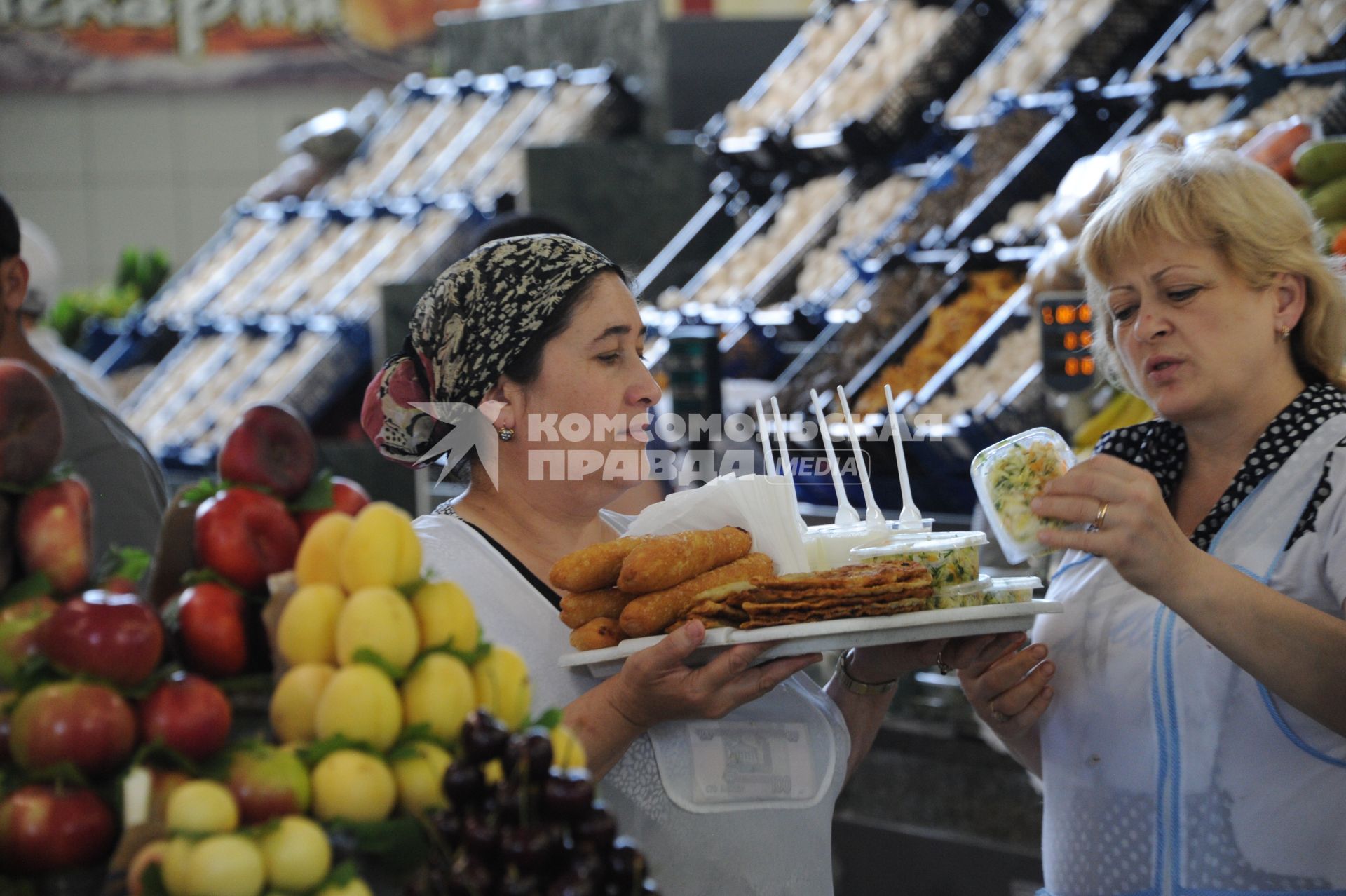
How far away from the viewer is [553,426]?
75.1 inches

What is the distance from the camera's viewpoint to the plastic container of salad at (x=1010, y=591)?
1.78 metres

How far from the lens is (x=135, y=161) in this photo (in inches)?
478

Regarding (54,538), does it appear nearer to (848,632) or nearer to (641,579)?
(641,579)

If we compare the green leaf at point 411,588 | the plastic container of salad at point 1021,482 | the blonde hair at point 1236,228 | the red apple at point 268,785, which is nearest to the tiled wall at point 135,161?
the blonde hair at point 1236,228

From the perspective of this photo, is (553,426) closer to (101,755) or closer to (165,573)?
(165,573)

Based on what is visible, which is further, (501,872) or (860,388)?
(860,388)

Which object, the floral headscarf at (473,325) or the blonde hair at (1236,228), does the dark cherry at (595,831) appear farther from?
the blonde hair at (1236,228)

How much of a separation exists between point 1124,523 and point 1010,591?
9.2 inches

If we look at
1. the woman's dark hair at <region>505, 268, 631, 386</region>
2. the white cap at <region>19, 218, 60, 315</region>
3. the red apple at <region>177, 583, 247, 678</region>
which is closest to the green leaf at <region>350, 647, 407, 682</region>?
the red apple at <region>177, 583, 247, 678</region>

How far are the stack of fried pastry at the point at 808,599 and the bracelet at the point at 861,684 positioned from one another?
12.4 inches

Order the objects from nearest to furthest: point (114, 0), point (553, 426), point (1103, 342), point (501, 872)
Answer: point (501, 872), point (553, 426), point (1103, 342), point (114, 0)

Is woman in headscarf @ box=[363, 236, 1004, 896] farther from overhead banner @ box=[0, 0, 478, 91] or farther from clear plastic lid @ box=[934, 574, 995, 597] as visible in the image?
overhead banner @ box=[0, 0, 478, 91]

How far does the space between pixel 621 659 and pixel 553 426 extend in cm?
37

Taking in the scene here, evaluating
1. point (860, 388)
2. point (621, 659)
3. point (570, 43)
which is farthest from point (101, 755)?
point (570, 43)
